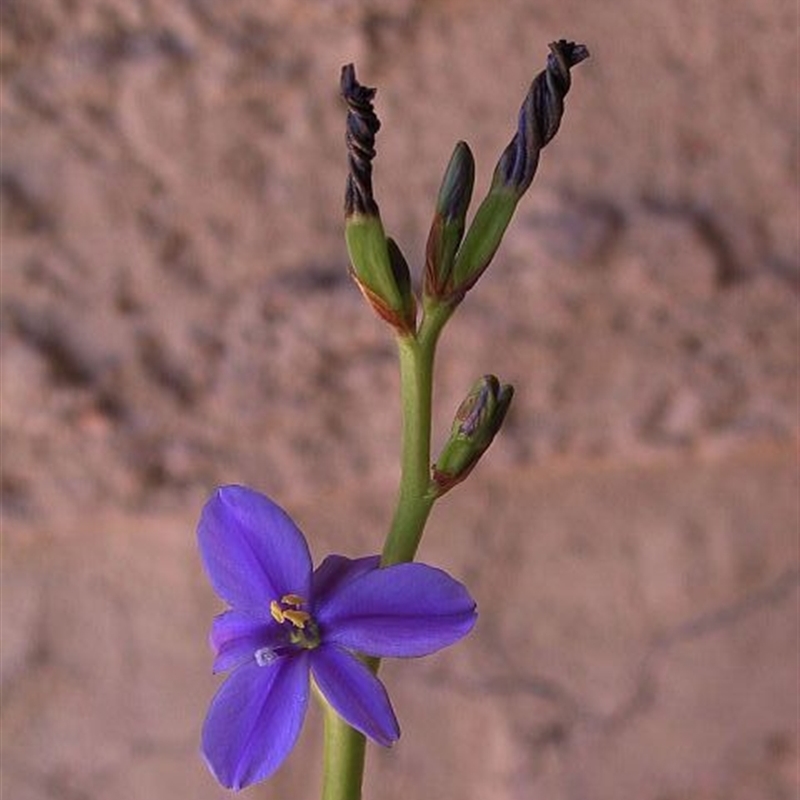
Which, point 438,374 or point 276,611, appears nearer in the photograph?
point 276,611

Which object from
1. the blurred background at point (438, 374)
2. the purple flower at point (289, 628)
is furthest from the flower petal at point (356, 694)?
the blurred background at point (438, 374)

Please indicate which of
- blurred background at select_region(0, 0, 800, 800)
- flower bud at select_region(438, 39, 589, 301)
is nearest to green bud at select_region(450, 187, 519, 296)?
flower bud at select_region(438, 39, 589, 301)

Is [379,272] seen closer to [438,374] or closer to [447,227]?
[447,227]

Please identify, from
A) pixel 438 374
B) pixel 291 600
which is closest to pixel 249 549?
pixel 291 600

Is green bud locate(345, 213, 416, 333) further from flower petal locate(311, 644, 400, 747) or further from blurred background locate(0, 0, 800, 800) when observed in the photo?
blurred background locate(0, 0, 800, 800)

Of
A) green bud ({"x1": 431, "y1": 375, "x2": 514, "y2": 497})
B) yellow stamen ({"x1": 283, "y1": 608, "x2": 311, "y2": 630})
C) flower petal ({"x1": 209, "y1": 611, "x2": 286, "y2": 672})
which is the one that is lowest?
flower petal ({"x1": 209, "y1": 611, "x2": 286, "y2": 672})

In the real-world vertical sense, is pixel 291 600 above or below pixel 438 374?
below
